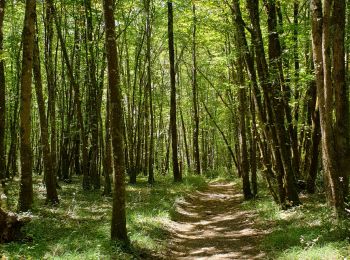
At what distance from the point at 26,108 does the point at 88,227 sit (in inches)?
156

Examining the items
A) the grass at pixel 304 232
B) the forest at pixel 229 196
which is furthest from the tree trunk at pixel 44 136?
the grass at pixel 304 232

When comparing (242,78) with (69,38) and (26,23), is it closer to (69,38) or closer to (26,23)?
(26,23)

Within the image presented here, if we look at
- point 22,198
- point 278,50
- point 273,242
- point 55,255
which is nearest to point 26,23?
point 22,198

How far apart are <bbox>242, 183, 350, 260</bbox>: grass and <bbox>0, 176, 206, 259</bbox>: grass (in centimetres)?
283

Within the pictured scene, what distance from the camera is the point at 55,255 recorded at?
7586mm

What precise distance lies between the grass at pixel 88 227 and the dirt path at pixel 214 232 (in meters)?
0.50

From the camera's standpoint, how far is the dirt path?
9.27 m

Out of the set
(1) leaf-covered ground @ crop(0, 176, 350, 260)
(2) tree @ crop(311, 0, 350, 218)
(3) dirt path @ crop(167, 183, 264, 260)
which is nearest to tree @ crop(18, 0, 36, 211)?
(1) leaf-covered ground @ crop(0, 176, 350, 260)

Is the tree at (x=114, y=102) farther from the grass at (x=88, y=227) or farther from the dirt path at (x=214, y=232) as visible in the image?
the dirt path at (x=214, y=232)

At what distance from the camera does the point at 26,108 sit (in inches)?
450

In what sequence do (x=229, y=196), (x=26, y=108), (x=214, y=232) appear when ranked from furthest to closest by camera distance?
(x=229, y=196) → (x=214, y=232) → (x=26, y=108)

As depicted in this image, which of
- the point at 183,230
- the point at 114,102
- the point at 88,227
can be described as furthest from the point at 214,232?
the point at 114,102

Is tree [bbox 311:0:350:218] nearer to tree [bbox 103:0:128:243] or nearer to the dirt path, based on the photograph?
the dirt path

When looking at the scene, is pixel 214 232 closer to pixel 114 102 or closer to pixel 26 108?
pixel 114 102
